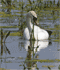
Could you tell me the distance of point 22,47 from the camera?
18.1 ft

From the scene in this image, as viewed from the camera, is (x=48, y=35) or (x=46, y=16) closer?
(x=48, y=35)

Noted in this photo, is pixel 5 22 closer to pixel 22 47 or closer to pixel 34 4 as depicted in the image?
pixel 34 4

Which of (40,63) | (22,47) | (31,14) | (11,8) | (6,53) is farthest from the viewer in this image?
(11,8)

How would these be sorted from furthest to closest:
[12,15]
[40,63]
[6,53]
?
[12,15] < [6,53] < [40,63]

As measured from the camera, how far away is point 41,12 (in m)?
10.8

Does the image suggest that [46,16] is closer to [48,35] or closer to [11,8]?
[11,8]

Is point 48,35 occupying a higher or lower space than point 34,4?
lower

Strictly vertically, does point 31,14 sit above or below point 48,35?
above

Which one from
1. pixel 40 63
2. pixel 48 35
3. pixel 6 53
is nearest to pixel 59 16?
pixel 48 35

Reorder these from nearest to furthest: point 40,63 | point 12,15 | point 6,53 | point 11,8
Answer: point 40,63 < point 6,53 < point 12,15 < point 11,8

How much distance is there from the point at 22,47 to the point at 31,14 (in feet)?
6.63

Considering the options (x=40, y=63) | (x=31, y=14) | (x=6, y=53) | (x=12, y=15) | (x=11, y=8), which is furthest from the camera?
(x=11, y=8)

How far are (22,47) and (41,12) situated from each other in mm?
5439

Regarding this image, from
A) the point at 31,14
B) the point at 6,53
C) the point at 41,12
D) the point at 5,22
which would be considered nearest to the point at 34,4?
the point at 41,12
